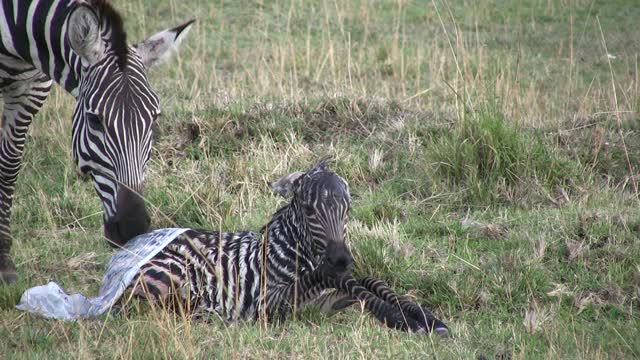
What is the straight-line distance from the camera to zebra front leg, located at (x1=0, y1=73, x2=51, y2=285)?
22.6 feet

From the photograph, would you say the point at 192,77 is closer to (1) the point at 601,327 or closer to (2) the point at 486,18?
(2) the point at 486,18

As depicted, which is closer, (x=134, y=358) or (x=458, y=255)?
(x=134, y=358)

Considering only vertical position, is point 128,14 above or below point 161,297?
above

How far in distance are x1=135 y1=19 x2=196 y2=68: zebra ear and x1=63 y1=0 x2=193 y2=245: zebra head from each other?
0.28 meters

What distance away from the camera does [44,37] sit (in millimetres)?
6086

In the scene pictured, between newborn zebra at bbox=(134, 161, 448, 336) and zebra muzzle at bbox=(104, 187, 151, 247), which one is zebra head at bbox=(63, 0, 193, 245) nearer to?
zebra muzzle at bbox=(104, 187, 151, 247)

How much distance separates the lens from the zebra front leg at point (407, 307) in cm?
550

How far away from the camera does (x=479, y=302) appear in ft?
20.1

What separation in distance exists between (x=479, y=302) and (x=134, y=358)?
2.30 metres

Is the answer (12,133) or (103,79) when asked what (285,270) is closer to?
(103,79)

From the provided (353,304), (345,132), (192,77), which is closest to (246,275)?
(353,304)

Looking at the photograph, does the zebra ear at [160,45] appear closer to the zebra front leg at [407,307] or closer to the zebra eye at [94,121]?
the zebra eye at [94,121]

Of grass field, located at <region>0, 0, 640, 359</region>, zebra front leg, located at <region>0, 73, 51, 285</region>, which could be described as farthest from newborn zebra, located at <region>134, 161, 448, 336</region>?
zebra front leg, located at <region>0, 73, 51, 285</region>

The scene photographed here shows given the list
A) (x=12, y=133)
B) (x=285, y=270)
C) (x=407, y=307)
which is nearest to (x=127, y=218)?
(x=285, y=270)
